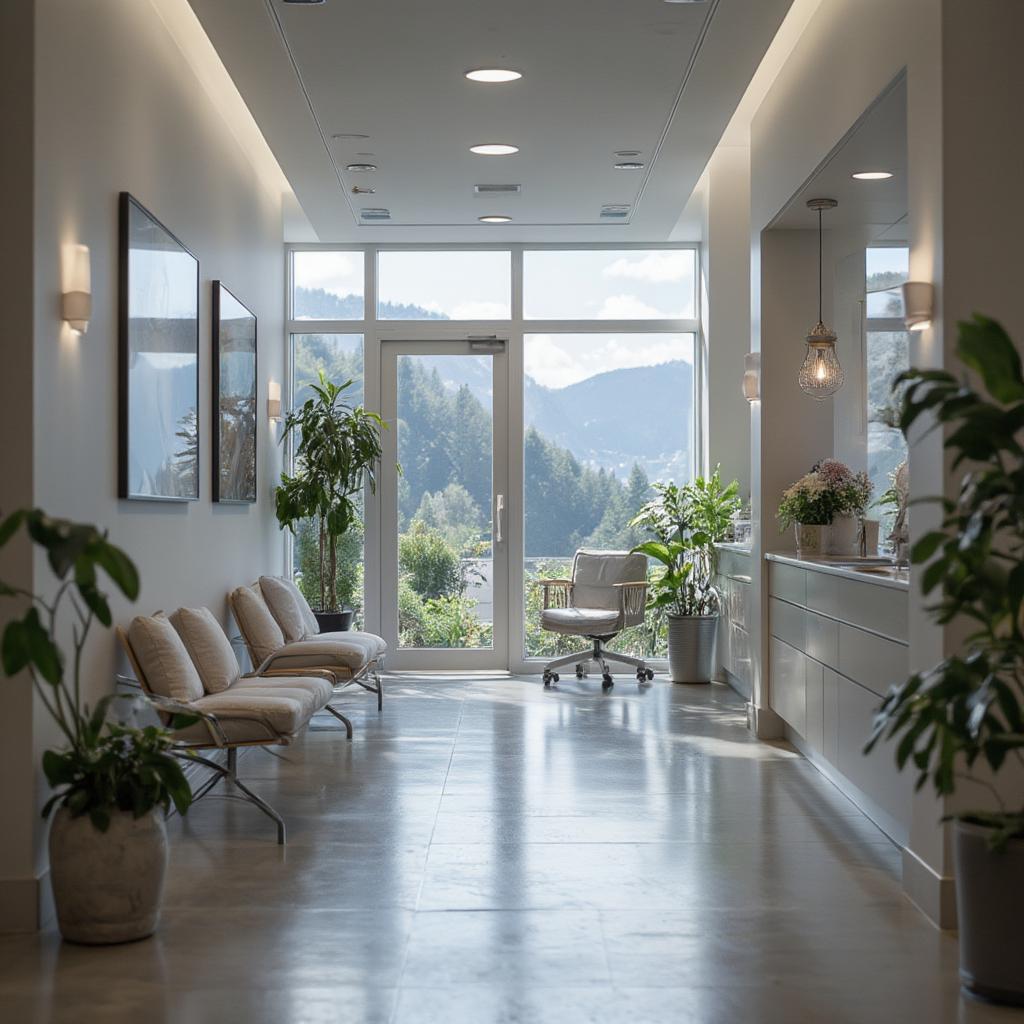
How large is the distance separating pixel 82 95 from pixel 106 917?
2.68 m

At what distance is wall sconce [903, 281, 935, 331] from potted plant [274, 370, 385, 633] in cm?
531

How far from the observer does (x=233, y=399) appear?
22.8 ft

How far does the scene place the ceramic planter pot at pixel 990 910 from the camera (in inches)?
121

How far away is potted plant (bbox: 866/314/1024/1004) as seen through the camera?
2.70 m

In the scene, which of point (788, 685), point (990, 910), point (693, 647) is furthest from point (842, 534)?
point (990, 910)

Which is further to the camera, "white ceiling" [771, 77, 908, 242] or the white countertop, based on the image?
"white ceiling" [771, 77, 908, 242]

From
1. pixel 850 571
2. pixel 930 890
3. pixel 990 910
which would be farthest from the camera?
pixel 850 571

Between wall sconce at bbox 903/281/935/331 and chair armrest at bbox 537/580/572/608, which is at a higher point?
wall sconce at bbox 903/281/935/331

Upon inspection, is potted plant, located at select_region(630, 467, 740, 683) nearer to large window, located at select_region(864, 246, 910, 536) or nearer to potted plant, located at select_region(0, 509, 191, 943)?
large window, located at select_region(864, 246, 910, 536)

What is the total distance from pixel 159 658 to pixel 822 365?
11.5ft

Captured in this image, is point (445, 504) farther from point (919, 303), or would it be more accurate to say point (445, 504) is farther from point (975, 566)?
point (975, 566)

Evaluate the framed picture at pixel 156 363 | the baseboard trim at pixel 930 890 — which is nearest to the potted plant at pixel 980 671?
the baseboard trim at pixel 930 890

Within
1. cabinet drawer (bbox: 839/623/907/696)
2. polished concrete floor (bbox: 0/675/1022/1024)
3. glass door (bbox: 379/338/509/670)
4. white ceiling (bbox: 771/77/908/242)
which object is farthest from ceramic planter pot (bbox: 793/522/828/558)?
glass door (bbox: 379/338/509/670)

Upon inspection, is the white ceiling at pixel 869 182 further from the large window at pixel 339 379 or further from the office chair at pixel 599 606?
the large window at pixel 339 379
